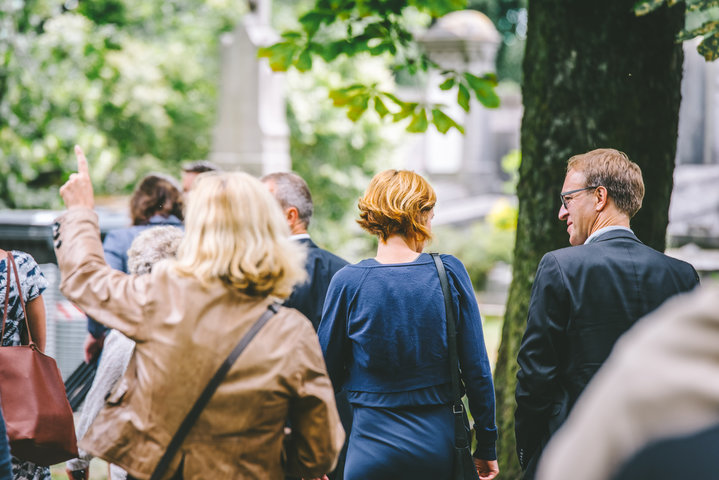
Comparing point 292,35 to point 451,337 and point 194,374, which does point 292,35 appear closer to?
point 451,337

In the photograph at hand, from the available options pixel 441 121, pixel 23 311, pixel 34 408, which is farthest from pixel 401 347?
pixel 441 121

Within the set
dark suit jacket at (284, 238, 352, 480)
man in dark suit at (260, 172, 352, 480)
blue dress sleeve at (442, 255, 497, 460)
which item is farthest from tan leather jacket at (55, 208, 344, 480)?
dark suit jacket at (284, 238, 352, 480)

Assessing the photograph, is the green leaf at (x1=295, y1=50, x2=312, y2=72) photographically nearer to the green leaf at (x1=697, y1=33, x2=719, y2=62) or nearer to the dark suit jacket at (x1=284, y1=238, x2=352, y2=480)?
the dark suit jacket at (x1=284, y1=238, x2=352, y2=480)

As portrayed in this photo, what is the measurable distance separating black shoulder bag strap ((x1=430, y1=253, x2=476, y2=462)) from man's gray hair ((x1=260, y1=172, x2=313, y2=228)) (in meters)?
1.15

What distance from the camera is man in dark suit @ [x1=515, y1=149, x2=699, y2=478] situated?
317 cm

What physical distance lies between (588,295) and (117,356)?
74.2 inches

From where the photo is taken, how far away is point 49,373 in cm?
335

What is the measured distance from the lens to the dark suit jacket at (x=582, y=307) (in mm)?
3168

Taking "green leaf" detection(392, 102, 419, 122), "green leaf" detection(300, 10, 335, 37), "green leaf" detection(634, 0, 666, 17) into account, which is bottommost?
"green leaf" detection(392, 102, 419, 122)

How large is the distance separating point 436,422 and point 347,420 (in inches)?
27.1

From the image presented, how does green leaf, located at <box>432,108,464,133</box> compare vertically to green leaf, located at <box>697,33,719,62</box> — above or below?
below

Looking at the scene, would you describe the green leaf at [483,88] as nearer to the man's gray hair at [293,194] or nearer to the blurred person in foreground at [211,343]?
the man's gray hair at [293,194]

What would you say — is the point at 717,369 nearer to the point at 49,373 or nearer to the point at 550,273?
the point at 550,273

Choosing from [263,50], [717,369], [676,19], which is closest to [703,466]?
[717,369]
